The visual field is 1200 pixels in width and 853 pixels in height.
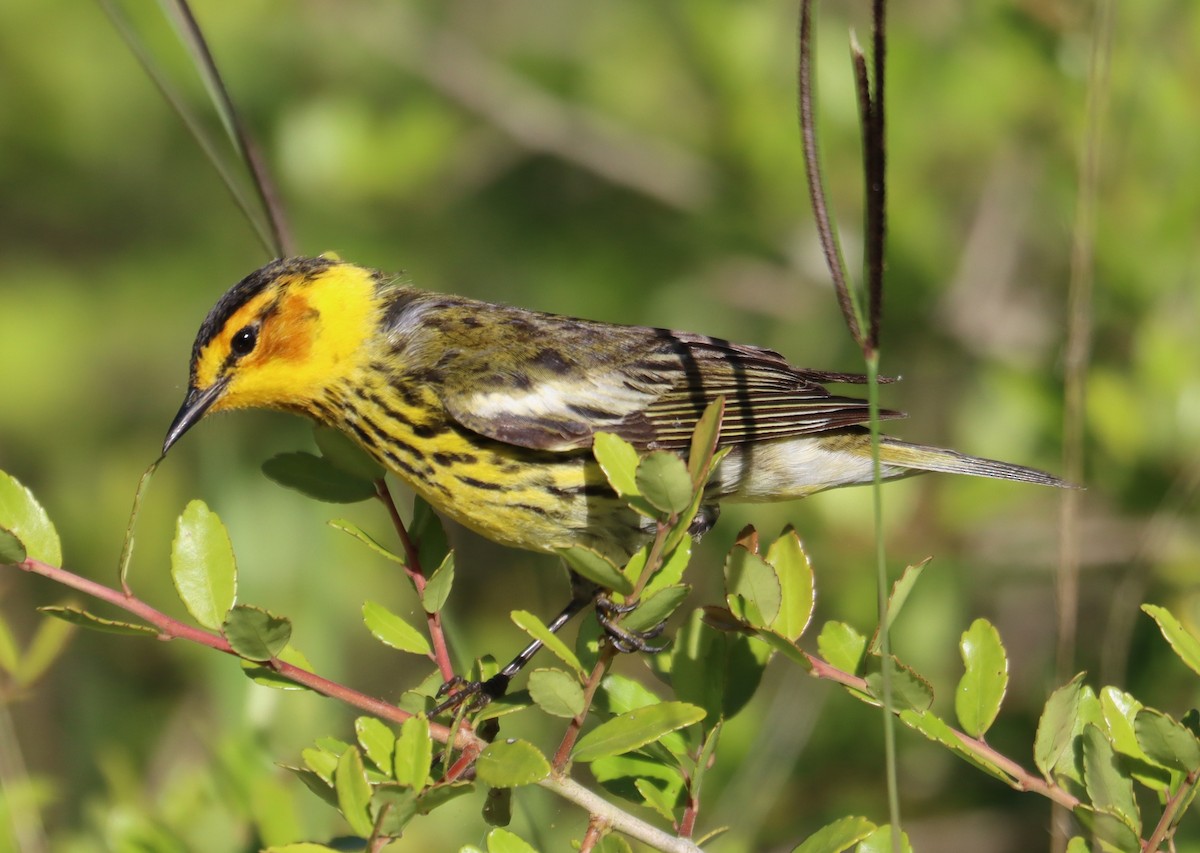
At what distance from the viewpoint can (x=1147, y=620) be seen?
3.99 meters

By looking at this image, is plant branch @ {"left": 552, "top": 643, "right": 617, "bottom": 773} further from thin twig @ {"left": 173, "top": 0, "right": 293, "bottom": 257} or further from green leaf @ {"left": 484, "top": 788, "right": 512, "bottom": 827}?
thin twig @ {"left": 173, "top": 0, "right": 293, "bottom": 257}

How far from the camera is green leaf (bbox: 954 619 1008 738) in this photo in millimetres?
2109

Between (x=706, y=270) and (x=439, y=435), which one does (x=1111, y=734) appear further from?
(x=706, y=270)

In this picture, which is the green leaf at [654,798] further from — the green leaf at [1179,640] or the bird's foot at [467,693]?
the green leaf at [1179,640]

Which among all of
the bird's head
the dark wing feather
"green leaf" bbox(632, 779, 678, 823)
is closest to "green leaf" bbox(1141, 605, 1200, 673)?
"green leaf" bbox(632, 779, 678, 823)

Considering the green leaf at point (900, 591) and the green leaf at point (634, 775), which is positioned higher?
the green leaf at point (900, 591)

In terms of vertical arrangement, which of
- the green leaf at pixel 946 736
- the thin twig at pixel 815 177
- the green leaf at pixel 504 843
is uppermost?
the thin twig at pixel 815 177

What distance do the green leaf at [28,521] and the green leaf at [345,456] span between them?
75cm

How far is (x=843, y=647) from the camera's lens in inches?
85.0

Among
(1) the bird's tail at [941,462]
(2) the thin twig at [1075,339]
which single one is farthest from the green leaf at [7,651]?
(1) the bird's tail at [941,462]

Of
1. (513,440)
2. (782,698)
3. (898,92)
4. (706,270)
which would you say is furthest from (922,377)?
(513,440)

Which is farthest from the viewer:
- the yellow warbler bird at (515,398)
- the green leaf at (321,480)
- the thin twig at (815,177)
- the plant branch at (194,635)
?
the yellow warbler bird at (515,398)

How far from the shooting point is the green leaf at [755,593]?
2090 mm

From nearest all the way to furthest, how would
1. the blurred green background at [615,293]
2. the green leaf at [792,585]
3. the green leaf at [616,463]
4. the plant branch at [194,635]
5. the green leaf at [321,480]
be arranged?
the plant branch at [194,635]
the green leaf at [616,463]
the green leaf at [792,585]
the green leaf at [321,480]
the blurred green background at [615,293]
